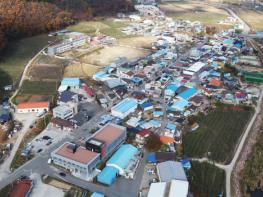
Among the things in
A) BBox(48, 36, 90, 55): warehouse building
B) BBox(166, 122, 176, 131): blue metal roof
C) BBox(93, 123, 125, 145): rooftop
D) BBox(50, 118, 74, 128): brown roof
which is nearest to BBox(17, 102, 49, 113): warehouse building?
BBox(50, 118, 74, 128): brown roof

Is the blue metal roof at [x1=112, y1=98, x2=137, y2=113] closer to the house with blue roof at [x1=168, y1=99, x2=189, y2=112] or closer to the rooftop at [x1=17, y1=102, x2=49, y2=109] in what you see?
the house with blue roof at [x1=168, y1=99, x2=189, y2=112]

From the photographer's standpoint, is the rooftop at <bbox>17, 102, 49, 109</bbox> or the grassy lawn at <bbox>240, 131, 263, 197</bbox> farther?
the rooftop at <bbox>17, 102, 49, 109</bbox>

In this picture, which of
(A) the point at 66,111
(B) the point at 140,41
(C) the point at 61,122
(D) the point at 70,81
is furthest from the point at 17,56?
(C) the point at 61,122

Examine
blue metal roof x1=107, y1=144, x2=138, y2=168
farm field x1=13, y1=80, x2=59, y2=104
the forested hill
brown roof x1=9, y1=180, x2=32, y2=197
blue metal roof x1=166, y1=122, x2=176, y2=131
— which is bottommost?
brown roof x1=9, y1=180, x2=32, y2=197

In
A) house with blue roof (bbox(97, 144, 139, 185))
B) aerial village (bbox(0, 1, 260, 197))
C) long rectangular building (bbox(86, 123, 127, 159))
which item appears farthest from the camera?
long rectangular building (bbox(86, 123, 127, 159))

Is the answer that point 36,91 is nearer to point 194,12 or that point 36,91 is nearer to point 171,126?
point 171,126

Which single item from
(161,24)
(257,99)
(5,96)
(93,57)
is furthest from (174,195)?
(161,24)

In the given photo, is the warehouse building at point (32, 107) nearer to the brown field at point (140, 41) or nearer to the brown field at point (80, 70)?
the brown field at point (80, 70)
